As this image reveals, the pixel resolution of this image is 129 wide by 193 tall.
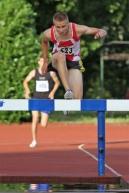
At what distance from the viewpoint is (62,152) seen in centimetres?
1680

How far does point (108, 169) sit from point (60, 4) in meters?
19.7

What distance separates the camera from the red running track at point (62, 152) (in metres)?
12.9

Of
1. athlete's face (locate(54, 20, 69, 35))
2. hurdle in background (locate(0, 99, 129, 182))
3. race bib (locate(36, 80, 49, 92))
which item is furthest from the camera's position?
race bib (locate(36, 80, 49, 92))

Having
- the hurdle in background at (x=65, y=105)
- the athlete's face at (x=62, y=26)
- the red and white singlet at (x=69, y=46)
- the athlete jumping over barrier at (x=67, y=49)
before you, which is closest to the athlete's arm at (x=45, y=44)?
the athlete jumping over barrier at (x=67, y=49)

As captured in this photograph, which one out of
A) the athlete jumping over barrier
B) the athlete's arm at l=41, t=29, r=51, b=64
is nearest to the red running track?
the athlete jumping over barrier

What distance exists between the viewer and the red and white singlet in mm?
11539

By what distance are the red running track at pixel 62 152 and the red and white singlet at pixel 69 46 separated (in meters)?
1.73

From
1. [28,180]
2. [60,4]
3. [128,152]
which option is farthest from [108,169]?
[60,4]

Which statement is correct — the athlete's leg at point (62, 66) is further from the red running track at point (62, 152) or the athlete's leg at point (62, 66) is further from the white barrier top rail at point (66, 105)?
the red running track at point (62, 152)

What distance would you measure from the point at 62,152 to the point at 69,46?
550 cm

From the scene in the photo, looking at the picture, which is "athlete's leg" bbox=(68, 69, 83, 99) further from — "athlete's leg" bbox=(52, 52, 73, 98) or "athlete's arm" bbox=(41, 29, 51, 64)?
"athlete's arm" bbox=(41, 29, 51, 64)

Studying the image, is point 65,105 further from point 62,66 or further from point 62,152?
point 62,152

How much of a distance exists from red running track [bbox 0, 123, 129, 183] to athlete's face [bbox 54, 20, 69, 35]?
206cm

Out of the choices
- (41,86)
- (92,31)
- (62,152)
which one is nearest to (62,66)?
(92,31)
